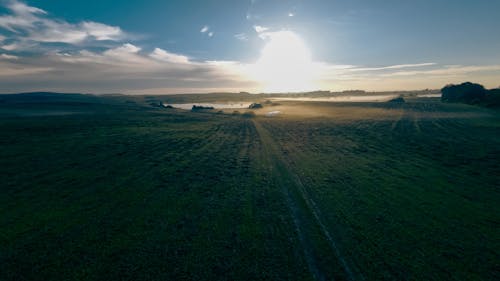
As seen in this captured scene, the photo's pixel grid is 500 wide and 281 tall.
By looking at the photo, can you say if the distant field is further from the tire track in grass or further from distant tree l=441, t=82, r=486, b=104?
distant tree l=441, t=82, r=486, b=104

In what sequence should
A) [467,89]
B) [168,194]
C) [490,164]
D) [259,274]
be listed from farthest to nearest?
[467,89], [490,164], [168,194], [259,274]

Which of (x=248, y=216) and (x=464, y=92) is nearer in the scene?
(x=248, y=216)

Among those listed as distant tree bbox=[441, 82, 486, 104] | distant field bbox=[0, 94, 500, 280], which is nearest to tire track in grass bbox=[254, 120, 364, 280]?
distant field bbox=[0, 94, 500, 280]

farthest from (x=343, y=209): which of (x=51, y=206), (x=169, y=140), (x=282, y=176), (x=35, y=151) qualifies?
(x=35, y=151)

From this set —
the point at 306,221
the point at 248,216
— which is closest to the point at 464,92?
the point at 306,221

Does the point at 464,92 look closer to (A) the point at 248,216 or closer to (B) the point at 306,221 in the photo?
(B) the point at 306,221

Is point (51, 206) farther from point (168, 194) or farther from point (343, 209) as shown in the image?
point (343, 209)

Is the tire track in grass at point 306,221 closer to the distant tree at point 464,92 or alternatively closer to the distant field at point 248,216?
the distant field at point 248,216
